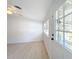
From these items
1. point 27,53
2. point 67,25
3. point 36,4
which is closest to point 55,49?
point 67,25

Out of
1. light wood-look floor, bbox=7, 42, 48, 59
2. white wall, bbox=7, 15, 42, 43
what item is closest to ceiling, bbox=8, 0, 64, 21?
light wood-look floor, bbox=7, 42, 48, 59

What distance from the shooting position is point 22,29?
9.85 m

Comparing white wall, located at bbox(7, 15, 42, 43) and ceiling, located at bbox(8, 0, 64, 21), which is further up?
ceiling, located at bbox(8, 0, 64, 21)

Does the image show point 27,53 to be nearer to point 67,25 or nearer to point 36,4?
point 36,4

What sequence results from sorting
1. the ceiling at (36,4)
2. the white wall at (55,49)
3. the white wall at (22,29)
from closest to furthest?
the white wall at (55,49), the ceiling at (36,4), the white wall at (22,29)

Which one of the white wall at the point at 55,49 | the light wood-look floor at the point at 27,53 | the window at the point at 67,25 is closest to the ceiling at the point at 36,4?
the white wall at the point at 55,49

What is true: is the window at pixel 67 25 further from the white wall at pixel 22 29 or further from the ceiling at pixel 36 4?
the white wall at pixel 22 29

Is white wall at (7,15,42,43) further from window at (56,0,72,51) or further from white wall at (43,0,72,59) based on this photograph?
window at (56,0,72,51)

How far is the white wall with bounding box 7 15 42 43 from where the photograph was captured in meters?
9.46

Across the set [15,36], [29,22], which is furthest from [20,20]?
[15,36]

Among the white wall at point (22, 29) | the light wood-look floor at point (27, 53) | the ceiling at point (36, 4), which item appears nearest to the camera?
the ceiling at point (36, 4)

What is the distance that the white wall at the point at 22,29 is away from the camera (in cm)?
946
